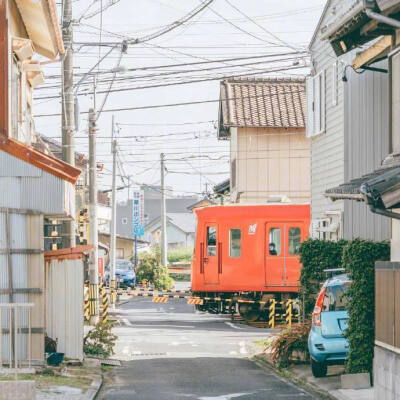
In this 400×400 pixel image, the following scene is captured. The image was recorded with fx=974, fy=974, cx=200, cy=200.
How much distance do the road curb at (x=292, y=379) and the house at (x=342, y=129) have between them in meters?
2.91

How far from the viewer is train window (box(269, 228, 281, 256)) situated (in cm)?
3244

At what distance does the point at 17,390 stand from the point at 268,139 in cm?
2999

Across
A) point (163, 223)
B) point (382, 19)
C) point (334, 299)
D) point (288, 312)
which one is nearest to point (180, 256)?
point (163, 223)

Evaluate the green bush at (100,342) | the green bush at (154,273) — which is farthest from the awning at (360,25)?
the green bush at (154,273)

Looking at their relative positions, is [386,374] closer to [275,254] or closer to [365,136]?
[365,136]

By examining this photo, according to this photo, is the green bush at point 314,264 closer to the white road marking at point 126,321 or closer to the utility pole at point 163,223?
the white road marking at point 126,321

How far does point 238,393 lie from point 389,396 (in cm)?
376

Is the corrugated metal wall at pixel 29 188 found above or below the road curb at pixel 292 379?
above

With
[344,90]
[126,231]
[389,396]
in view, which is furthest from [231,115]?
[126,231]

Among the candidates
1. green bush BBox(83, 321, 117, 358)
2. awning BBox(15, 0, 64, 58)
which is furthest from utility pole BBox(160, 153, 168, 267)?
green bush BBox(83, 321, 117, 358)

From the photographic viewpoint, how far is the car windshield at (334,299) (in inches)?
722

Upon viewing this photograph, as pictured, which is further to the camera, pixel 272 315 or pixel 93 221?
pixel 272 315

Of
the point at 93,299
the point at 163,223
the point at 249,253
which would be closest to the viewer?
the point at 93,299

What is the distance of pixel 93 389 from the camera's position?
16.7 metres
